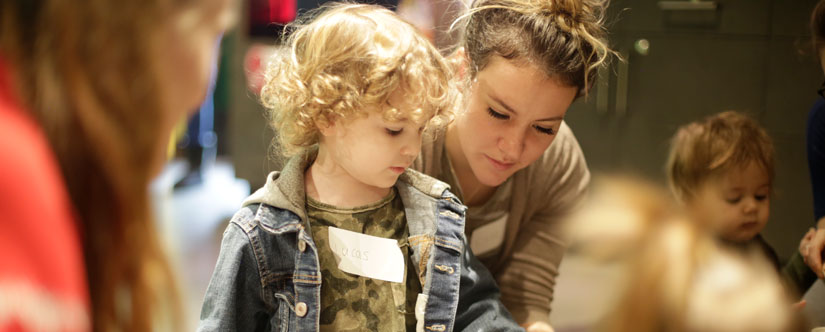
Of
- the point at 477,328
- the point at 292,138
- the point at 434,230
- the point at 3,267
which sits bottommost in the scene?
the point at 477,328

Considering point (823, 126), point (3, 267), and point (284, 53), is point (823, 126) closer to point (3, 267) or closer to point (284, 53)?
point (284, 53)

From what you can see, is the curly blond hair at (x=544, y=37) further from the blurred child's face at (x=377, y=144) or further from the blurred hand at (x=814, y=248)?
the blurred hand at (x=814, y=248)

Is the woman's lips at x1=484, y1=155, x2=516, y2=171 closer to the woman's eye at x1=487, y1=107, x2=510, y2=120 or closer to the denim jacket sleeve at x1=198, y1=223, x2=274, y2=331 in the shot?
the woman's eye at x1=487, y1=107, x2=510, y2=120

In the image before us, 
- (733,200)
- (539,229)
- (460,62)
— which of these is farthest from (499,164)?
(733,200)

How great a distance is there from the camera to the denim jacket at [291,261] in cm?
110

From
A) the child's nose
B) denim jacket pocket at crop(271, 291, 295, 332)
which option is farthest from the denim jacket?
the child's nose

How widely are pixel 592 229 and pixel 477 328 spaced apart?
0.74m

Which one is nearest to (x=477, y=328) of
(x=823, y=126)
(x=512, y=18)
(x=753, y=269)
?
(x=512, y=18)

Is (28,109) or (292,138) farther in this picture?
(292,138)

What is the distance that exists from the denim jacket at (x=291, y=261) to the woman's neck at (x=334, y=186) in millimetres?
29

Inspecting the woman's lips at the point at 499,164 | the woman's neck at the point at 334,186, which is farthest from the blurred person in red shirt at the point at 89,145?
the woman's lips at the point at 499,164

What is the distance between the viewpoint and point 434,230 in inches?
47.5

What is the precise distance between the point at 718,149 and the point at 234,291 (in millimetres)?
987

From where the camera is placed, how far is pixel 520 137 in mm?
1319
